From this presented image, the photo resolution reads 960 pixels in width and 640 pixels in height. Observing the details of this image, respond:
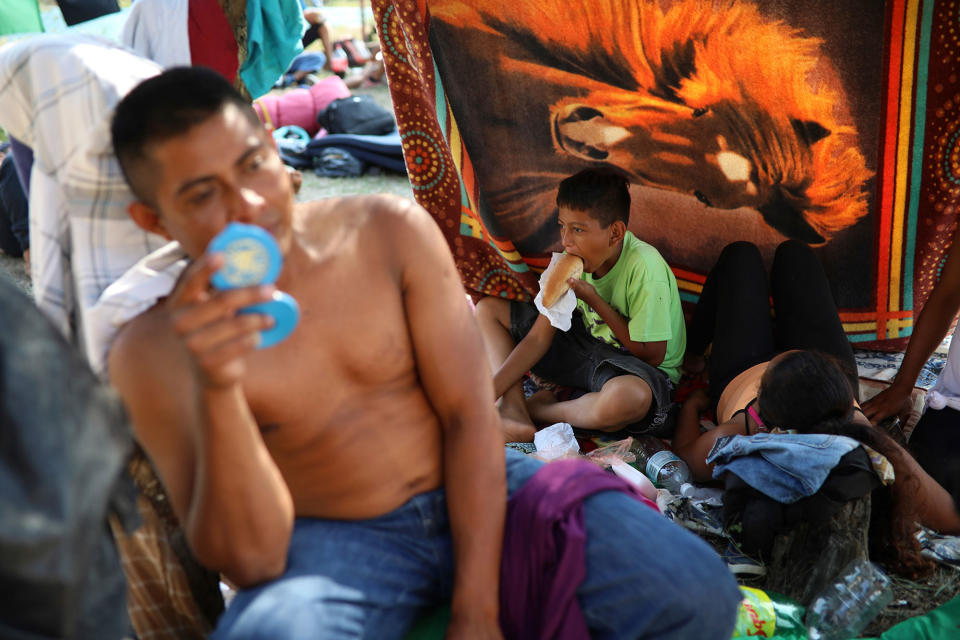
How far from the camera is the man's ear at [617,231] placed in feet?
10.2

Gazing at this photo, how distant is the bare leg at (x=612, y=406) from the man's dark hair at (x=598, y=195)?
0.62m

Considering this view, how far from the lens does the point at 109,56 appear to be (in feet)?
6.29

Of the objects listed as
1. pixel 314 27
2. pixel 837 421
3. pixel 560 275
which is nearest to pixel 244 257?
pixel 837 421

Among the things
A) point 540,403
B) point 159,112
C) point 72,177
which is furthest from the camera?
point 540,403

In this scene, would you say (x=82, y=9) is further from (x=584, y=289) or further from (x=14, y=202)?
(x=584, y=289)

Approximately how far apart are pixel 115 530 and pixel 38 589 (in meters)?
0.78

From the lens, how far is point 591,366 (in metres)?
3.19

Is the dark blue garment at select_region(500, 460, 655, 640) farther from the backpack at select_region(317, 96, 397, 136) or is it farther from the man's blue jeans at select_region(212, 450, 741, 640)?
the backpack at select_region(317, 96, 397, 136)

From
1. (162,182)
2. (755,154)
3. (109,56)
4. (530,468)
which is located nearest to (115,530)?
(162,182)

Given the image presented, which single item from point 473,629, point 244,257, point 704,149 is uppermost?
point 244,257

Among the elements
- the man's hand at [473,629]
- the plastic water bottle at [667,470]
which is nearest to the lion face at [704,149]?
the plastic water bottle at [667,470]

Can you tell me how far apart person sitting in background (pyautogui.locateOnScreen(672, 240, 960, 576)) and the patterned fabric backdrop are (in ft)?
0.90

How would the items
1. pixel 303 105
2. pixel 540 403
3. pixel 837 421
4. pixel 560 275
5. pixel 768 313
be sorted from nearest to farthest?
pixel 837 421 → pixel 768 313 → pixel 560 275 → pixel 540 403 → pixel 303 105

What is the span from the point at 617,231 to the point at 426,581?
1829 mm
